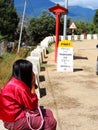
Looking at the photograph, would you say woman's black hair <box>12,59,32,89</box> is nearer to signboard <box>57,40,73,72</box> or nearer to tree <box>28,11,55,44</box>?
signboard <box>57,40,73,72</box>

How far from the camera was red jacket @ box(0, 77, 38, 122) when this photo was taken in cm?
535

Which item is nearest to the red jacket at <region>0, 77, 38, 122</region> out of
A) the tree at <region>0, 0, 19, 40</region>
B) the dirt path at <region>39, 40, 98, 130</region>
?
the dirt path at <region>39, 40, 98, 130</region>

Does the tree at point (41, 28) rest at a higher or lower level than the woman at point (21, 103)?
lower

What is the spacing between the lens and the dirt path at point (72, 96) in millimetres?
8906

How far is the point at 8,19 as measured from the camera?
227ft

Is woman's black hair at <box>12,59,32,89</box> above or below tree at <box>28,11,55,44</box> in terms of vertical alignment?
above

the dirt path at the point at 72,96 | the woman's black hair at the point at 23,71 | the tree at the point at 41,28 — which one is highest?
the woman's black hair at the point at 23,71

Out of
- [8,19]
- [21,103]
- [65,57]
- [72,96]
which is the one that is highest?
[21,103]

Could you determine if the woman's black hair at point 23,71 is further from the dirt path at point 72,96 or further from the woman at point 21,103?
the dirt path at point 72,96

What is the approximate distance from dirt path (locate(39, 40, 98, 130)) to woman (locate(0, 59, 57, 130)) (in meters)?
2.91

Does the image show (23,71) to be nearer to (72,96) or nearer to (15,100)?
(15,100)

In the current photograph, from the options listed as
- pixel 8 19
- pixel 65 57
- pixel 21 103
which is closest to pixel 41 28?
pixel 8 19

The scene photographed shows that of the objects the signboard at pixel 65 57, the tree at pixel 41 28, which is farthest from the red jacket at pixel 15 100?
the tree at pixel 41 28

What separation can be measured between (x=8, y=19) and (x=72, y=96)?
192 ft
